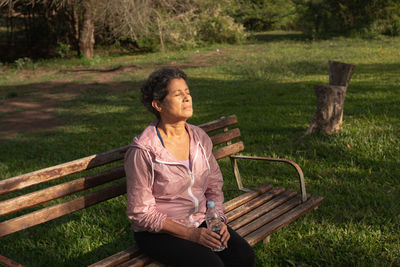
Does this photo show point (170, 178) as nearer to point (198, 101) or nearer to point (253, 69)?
point (198, 101)

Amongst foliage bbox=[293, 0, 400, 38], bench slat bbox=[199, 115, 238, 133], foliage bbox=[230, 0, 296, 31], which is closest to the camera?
bench slat bbox=[199, 115, 238, 133]

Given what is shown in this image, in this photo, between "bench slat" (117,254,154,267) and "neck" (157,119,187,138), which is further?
"neck" (157,119,187,138)

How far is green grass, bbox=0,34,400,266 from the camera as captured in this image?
140 inches

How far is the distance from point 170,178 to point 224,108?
21.4ft

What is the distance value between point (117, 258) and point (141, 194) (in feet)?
1.45

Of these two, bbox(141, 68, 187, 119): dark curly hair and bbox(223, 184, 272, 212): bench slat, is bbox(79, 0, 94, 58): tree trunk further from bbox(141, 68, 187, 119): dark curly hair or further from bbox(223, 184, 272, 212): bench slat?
bbox(141, 68, 187, 119): dark curly hair

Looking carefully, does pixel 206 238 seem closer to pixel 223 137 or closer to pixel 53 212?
pixel 53 212

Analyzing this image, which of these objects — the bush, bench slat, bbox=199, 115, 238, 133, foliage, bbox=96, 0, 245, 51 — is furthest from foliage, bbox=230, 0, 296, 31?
bench slat, bbox=199, 115, 238, 133

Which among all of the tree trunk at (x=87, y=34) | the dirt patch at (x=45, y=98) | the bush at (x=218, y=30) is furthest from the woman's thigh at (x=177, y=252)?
the bush at (x=218, y=30)

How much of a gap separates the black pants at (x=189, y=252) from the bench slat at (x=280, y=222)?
15 centimetres

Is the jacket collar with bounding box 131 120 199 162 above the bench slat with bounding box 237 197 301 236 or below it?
above

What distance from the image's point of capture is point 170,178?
8.73ft

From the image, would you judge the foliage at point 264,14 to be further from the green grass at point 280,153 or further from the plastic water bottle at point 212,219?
the plastic water bottle at point 212,219

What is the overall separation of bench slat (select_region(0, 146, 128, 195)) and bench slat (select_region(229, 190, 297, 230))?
40.7 inches
